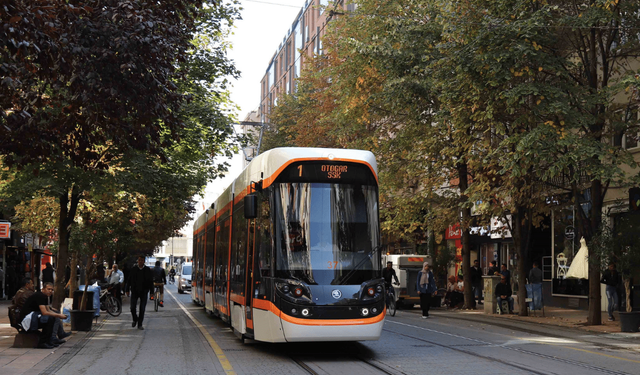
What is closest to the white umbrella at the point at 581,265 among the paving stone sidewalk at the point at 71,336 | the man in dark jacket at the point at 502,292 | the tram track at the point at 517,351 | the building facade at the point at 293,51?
the paving stone sidewalk at the point at 71,336

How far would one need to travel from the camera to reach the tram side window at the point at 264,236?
12.2m

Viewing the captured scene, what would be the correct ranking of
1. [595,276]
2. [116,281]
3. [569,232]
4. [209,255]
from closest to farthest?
[595,276]
[209,255]
[116,281]
[569,232]

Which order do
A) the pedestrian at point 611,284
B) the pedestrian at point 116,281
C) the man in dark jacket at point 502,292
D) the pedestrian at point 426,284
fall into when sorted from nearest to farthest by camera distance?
the pedestrian at point 611,284 → the pedestrian at point 426,284 → the man in dark jacket at point 502,292 → the pedestrian at point 116,281

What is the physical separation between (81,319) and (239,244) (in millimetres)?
5388

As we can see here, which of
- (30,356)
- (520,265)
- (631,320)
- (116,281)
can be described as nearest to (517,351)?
(631,320)

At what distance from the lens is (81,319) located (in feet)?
58.5

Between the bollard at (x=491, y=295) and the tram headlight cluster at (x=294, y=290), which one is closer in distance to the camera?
the tram headlight cluster at (x=294, y=290)

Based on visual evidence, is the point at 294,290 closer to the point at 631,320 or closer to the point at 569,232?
the point at 631,320

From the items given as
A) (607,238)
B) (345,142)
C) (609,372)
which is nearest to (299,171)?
(609,372)

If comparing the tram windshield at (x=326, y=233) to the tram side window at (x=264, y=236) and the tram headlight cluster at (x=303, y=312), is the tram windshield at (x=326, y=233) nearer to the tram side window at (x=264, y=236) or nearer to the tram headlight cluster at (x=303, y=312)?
the tram side window at (x=264, y=236)

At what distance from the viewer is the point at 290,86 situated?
8231 centimetres

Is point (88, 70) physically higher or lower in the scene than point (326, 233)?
higher

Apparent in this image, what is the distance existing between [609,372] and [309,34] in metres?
65.8

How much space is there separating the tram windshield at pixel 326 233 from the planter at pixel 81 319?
757cm
